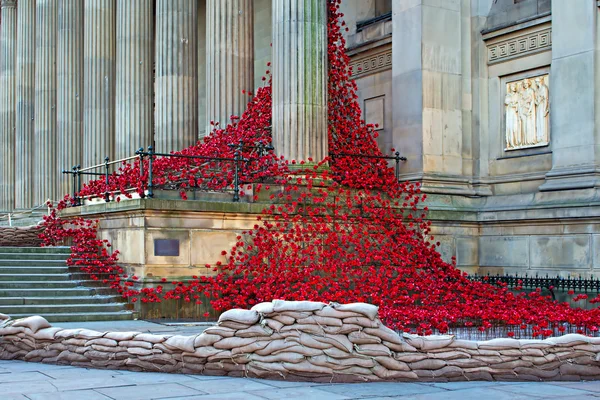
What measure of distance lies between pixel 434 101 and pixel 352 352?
12.1m

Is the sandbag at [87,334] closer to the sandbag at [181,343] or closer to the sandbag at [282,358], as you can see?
the sandbag at [181,343]

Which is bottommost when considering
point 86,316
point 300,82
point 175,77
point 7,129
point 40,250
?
point 86,316

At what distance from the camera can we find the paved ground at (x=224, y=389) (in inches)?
330

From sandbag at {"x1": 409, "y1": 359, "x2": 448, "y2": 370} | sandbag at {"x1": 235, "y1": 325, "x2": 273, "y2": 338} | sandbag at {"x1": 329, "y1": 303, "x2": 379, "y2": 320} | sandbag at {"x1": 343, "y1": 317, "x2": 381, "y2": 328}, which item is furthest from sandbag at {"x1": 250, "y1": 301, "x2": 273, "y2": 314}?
sandbag at {"x1": 409, "y1": 359, "x2": 448, "y2": 370}

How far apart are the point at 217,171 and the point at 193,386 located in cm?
1027

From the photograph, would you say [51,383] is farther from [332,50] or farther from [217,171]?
[332,50]

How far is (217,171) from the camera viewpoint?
1884 cm

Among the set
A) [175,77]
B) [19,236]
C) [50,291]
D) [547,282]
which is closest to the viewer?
[50,291]

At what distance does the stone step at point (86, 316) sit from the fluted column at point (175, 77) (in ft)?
26.1

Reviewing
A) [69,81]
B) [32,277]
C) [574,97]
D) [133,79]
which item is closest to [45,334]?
[32,277]

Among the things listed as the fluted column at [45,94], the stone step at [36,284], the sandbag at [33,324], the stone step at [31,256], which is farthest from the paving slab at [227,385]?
the fluted column at [45,94]

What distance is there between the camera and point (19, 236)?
2397 cm

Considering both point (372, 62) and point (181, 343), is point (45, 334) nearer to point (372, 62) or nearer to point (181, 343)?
point (181, 343)

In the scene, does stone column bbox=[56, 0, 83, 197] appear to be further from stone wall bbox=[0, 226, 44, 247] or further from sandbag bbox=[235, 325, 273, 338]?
sandbag bbox=[235, 325, 273, 338]
